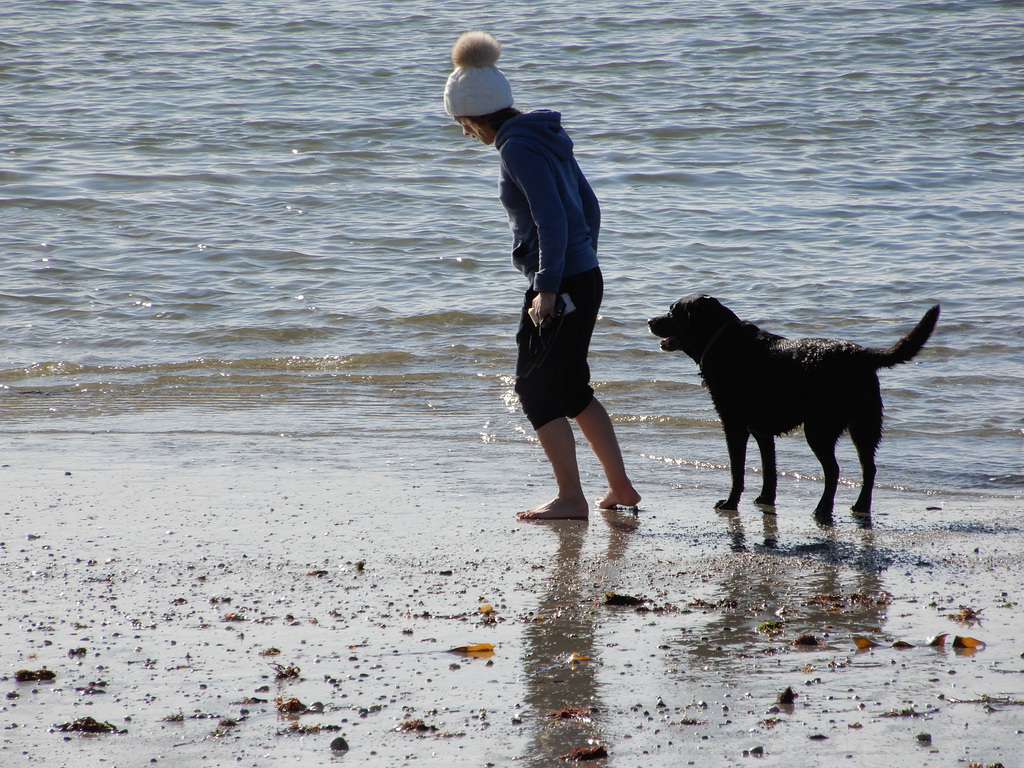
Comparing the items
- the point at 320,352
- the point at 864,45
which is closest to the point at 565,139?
the point at 320,352

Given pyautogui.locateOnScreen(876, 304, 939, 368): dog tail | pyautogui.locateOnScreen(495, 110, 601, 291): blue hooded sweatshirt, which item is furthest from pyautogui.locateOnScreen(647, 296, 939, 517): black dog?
pyautogui.locateOnScreen(495, 110, 601, 291): blue hooded sweatshirt

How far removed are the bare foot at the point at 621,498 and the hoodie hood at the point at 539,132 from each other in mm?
1394

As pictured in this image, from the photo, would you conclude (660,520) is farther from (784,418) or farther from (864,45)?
(864,45)

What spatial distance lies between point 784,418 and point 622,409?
183 centimetres

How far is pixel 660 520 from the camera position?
14.1 ft

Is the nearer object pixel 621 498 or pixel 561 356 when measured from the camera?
pixel 561 356

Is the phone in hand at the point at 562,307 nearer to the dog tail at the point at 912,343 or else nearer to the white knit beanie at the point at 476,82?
the white knit beanie at the point at 476,82

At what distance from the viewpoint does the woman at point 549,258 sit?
392cm

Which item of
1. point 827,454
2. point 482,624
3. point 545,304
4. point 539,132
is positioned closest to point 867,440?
point 827,454

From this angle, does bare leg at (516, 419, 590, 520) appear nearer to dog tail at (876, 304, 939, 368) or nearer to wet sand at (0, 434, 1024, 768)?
wet sand at (0, 434, 1024, 768)

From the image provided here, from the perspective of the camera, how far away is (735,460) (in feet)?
14.8

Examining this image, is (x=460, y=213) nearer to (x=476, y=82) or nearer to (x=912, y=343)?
(x=476, y=82)

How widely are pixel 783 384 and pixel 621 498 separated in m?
0.83

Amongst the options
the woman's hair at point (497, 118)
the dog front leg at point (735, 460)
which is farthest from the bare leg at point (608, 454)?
the woman's hair at point (497, 118)
